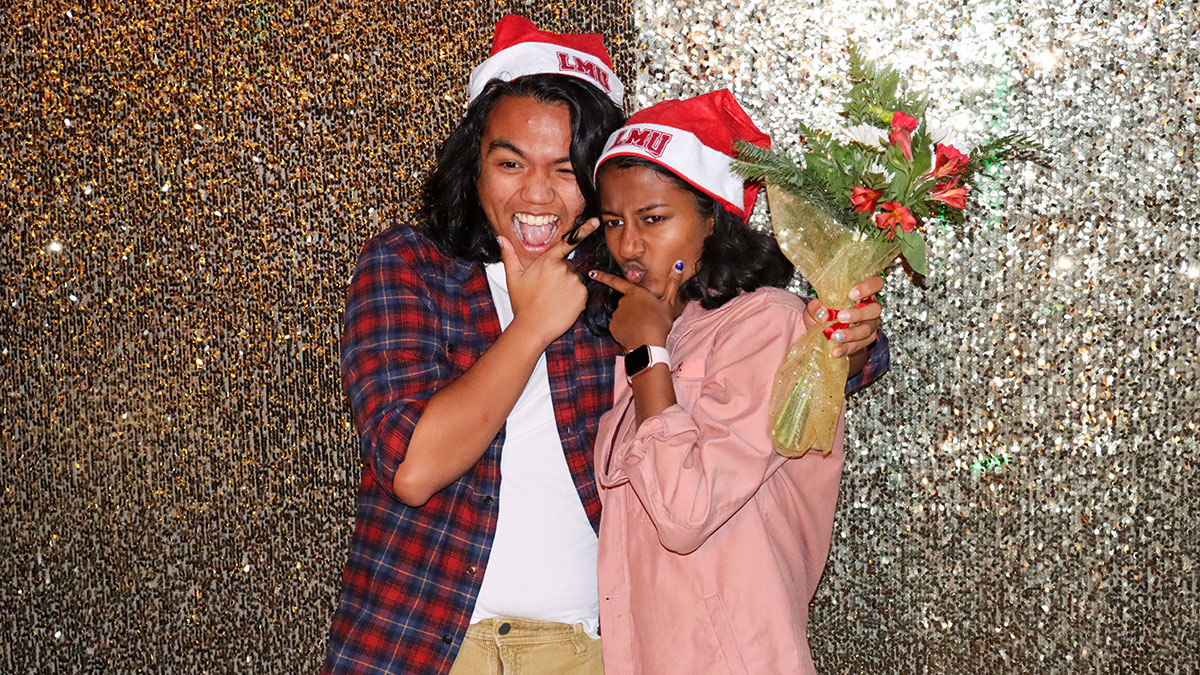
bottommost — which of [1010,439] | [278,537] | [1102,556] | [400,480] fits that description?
[1102,556]

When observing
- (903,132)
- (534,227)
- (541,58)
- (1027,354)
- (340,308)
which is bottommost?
(1027,354)

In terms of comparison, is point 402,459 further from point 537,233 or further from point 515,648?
point 537,233

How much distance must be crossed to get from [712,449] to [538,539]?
359 mm

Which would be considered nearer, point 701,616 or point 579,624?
point 701,616

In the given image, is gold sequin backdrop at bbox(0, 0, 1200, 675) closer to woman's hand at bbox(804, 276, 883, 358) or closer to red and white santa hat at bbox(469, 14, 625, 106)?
red and white santa hat at bbox(469, 14, 625, 106)

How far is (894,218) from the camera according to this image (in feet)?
4.45

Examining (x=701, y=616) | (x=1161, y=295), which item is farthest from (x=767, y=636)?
(x=1161, y=295)

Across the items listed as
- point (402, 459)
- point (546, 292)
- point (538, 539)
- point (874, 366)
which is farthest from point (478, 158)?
point (874, 366)

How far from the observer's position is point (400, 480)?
1.53 metres

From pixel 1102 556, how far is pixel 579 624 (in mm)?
1141

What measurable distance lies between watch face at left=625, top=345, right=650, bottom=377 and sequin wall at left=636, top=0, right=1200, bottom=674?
2.50 feet

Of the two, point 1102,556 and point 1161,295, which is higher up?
point 1161,295

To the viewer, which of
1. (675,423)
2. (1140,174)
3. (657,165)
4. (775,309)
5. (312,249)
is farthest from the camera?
(312,249)

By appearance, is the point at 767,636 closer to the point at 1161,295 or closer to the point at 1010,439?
the point at 1010,439
